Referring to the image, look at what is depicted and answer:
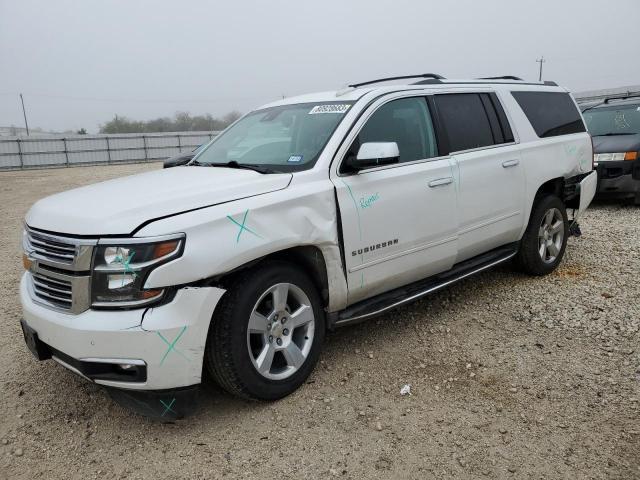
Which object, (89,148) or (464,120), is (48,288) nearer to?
A: (464,120)

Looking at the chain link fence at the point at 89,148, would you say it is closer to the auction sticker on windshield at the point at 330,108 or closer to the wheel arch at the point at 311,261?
the auction sticker on windshield at the point at 330,108

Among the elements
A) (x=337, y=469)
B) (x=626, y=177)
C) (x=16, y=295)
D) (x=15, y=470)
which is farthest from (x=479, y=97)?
(x=626, y=177)

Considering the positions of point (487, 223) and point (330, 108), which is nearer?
point (330, 108)

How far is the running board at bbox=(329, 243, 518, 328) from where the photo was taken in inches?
135

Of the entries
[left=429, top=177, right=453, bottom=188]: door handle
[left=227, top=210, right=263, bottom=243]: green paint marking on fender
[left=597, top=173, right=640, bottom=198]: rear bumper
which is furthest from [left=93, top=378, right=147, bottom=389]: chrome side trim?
[left=597, top=173, right=640, bottom=198]: rear bumper

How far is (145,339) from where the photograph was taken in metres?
2.53

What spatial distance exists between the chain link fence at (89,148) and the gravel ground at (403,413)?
26.4 metres

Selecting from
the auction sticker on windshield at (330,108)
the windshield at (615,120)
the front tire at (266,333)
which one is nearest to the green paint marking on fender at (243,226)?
the front tire at (266,333)

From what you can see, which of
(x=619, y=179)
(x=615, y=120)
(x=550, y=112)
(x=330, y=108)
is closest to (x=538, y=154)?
(x=550, y=112)

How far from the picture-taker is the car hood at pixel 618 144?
8.37 meters

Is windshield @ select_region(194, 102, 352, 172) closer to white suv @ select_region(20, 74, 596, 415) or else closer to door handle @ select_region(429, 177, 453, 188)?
white suv @ select_region(20, 74, 596, 415)

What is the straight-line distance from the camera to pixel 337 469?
255cm

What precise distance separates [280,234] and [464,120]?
7.09ft

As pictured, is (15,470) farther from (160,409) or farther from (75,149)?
(75,149)
